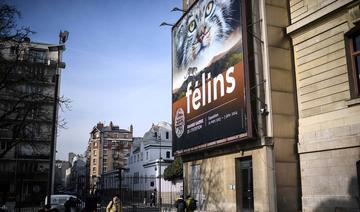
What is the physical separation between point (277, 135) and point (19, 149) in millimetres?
50309

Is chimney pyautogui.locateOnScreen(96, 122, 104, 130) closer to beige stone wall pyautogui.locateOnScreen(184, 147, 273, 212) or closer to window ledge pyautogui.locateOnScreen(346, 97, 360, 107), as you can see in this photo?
beige stone wall pyautogui.locateOnScreen(184, 147, 273, 212)

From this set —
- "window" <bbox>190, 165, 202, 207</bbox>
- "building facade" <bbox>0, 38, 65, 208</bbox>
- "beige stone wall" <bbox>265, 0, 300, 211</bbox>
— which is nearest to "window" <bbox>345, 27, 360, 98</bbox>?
"beige stone wall" <bbox>265, 0, 300, 211</bbox>

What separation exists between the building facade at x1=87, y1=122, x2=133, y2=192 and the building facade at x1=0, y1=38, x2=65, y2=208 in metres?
48.1

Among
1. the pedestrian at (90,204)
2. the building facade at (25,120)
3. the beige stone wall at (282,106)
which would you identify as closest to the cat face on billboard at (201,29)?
the beige stone wall at (282,106)

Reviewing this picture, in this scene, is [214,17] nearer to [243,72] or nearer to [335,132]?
[243,72]

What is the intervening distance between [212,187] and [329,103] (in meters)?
9.10

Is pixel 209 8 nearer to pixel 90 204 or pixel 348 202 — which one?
pixel 90 204

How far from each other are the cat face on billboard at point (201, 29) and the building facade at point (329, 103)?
4.61 metres

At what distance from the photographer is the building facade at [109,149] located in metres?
113

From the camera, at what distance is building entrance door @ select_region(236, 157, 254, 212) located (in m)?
20.7

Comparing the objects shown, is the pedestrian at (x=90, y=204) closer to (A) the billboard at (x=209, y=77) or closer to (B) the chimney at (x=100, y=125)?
(A) the billboard at (x=209, y=77)

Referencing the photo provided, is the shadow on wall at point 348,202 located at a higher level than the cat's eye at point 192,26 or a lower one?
lower

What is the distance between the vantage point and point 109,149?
4513 inches

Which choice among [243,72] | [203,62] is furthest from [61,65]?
[243,72]
